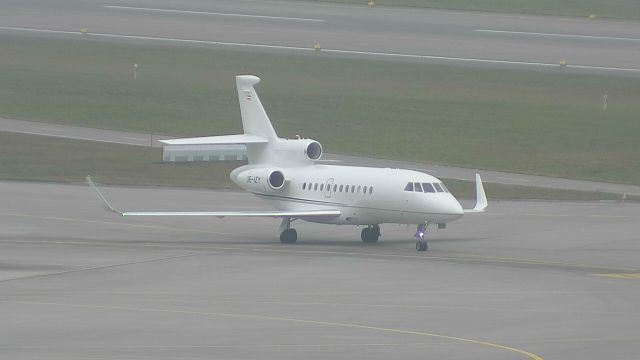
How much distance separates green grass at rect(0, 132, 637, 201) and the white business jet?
1249 centimetres

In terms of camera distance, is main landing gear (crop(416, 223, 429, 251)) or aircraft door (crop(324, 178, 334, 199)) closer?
main landing gear (crop(416, 223, 429, 251))

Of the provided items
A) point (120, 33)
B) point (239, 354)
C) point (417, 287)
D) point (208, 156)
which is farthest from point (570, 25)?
point (239, 354)

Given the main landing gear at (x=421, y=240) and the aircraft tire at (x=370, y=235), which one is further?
the aircraft tire at (x=370, y=235)

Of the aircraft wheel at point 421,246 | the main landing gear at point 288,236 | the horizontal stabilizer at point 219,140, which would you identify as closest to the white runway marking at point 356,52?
the horizontal stabilizer at point 219,140

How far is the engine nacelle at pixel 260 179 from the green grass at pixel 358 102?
64.6ft

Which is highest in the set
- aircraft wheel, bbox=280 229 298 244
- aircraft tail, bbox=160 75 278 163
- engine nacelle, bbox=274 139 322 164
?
aircraft tail, bbox=160 75 278 163

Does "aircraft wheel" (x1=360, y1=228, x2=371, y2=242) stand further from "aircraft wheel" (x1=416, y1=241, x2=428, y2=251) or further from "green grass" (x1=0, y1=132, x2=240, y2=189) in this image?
"green grass" (x1=0, y1=132, x2=240, y2=189)

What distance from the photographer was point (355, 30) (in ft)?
304

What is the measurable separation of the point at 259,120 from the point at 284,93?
30783 mm

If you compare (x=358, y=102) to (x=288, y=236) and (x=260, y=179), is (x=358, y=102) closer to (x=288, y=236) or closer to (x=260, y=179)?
(x=260, y=179)

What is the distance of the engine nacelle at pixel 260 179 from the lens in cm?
4744

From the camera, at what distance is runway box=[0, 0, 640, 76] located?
284 feet

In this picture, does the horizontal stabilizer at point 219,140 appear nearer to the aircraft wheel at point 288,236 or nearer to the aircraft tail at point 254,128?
the aircraft tail at point 254,128

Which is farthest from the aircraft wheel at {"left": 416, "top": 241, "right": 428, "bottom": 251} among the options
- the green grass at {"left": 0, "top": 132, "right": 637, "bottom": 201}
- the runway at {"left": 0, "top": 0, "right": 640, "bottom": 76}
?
the runway at {"left": 0, "top": 0, "right": 640, "bottom": 76}
